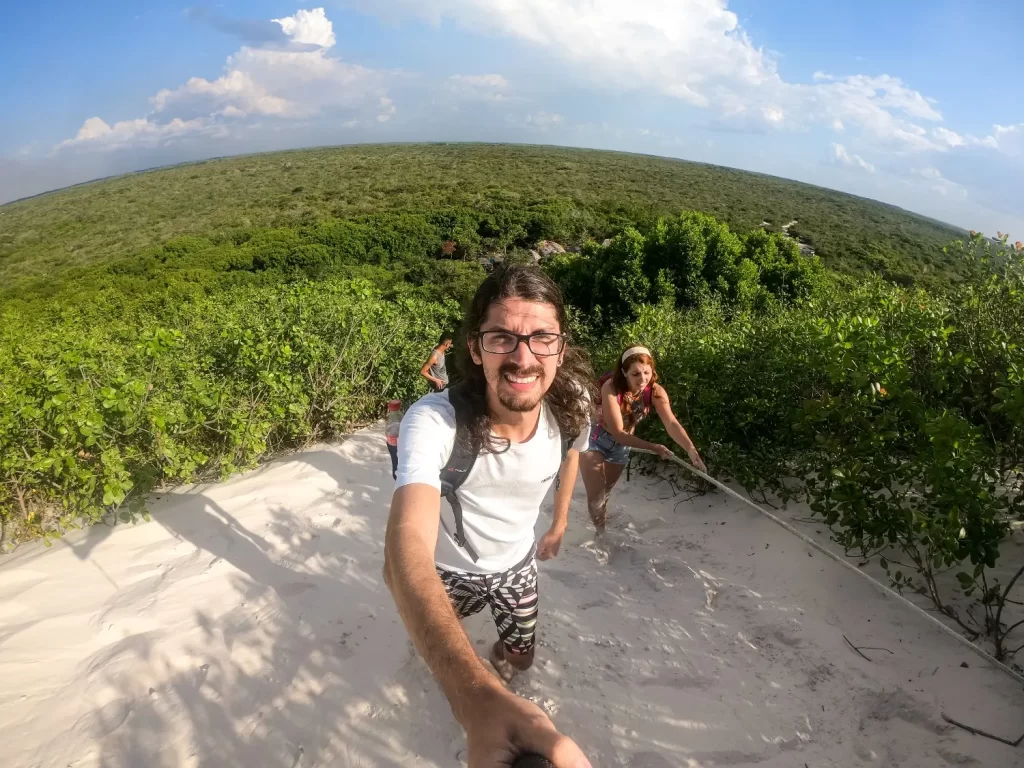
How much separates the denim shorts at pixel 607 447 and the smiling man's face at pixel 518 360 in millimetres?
2165

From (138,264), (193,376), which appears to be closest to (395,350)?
(193,376)

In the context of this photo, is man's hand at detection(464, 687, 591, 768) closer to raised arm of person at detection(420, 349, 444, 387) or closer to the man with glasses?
the man with glasses

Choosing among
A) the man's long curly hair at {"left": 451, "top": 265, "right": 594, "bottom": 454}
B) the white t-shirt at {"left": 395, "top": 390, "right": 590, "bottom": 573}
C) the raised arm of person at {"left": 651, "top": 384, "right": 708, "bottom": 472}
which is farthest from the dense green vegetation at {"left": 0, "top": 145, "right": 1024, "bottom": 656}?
the white t-shirt at {"left": 395, "top": 390, "right": 590, "bottom": 573}

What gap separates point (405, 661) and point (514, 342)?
1.95m

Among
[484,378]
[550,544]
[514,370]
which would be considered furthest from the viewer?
[550,544]

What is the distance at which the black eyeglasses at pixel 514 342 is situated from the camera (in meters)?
1.80

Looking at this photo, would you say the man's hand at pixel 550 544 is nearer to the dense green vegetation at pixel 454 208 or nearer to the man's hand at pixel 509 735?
the man's hand at pixel 509 735

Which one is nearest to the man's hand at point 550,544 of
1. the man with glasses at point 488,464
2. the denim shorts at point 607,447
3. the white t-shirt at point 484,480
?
the man with glasses at point 488,464

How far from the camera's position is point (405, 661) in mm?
2797

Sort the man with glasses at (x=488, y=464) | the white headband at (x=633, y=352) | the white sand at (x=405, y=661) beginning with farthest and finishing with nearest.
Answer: the white headband at (x=633, y=352) < the white sand at (x=405, y=661) < the man with glasses at (x=488, y=464)

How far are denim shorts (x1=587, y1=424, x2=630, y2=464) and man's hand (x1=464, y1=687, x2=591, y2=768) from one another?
3003 mm

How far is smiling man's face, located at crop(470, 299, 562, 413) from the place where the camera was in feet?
5.88

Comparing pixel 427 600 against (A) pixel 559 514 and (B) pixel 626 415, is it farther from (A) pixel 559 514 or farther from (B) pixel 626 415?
(B) pixel 626 415

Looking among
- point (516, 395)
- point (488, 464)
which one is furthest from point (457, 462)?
point (516, 395)
